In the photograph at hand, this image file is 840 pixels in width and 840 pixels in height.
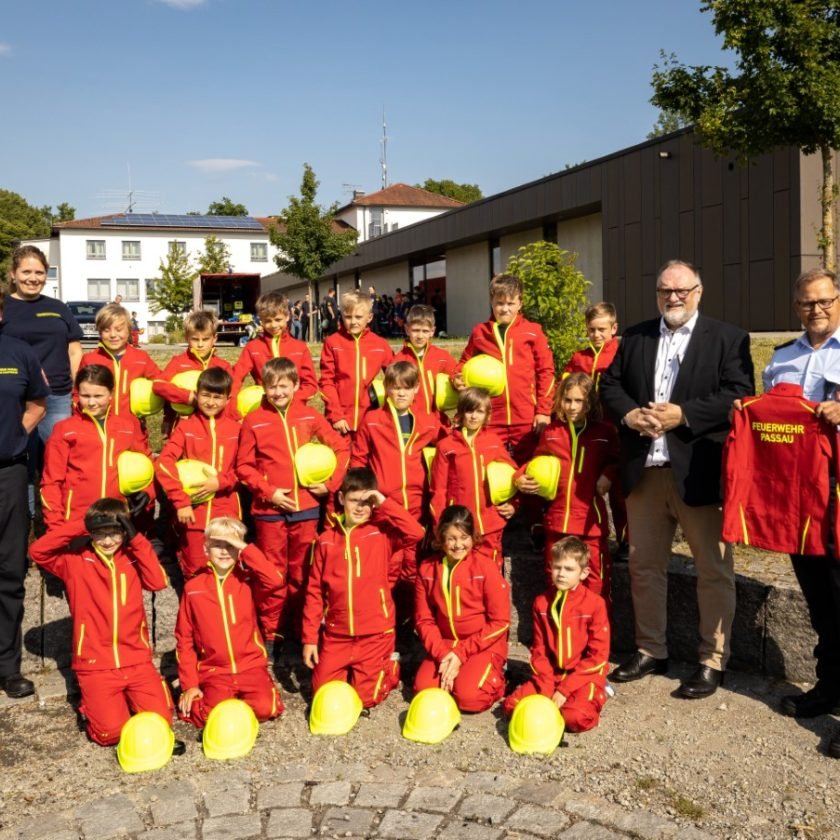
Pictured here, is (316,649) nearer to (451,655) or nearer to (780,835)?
(451,655)

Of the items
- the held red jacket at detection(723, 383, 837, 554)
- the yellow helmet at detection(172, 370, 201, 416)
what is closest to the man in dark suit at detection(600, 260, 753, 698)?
the held red jacket at detection(723, 383, 837, 554)

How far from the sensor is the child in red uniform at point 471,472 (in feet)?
19.1

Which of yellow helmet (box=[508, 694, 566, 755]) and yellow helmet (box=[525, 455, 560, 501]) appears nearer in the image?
yellow helmet (box=[508, 694, 566, 755])

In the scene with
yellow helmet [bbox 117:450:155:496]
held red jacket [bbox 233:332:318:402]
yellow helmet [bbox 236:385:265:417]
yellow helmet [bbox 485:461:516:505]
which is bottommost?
yellow helmet [bbox 485:461:516:505]

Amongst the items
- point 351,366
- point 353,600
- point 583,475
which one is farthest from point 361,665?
point 351,366

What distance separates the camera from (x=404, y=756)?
4621 mm

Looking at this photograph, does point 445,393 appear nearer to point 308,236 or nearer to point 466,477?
point 466,477

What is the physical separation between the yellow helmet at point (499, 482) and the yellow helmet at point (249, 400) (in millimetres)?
1802

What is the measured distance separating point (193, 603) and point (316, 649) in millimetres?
811

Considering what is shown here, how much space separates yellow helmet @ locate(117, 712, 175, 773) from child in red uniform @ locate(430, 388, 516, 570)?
2091 mm

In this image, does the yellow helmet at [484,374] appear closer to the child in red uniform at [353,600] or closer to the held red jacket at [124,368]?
the child in red uniform at [353,600]

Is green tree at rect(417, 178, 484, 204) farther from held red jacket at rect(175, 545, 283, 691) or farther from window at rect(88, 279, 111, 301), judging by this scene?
held red jacket at rect(175, 545, 283, 691)

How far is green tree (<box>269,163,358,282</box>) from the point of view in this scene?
38.6 m

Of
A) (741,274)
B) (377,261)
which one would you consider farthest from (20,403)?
(377,261)
